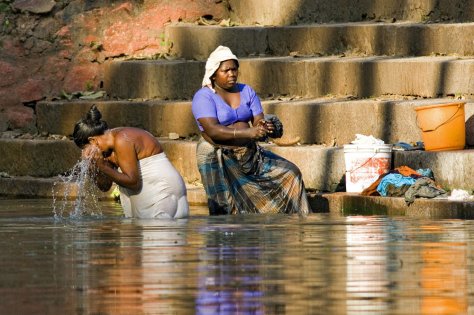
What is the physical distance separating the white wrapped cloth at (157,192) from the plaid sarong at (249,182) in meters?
0.76

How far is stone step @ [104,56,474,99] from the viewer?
1725 cm

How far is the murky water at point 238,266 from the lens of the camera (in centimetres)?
813

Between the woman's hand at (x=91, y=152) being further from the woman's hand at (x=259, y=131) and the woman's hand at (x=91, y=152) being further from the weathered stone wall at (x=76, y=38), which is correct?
the weathered stone wall at (x=76, y=38)

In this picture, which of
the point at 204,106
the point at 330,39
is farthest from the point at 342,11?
the point at 204,106

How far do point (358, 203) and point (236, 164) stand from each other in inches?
45.5

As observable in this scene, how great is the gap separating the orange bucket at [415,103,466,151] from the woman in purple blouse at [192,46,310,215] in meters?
1.41

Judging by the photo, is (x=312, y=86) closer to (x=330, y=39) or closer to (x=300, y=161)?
(x=330, y=39)

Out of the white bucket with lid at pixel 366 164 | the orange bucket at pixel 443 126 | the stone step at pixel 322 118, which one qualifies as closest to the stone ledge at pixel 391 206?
the white bucket with lid at pixel 366 164

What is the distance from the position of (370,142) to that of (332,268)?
6.12 meters

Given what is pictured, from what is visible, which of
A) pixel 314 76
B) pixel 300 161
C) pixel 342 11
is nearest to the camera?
pixel 300 161

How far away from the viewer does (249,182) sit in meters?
15.2

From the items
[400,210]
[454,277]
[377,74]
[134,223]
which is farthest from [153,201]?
[454,277]

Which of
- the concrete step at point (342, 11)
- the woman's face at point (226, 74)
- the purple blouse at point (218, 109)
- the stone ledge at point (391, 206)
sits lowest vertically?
the stone ledge at point (391, 206)

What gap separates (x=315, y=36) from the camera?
19.6 metres
